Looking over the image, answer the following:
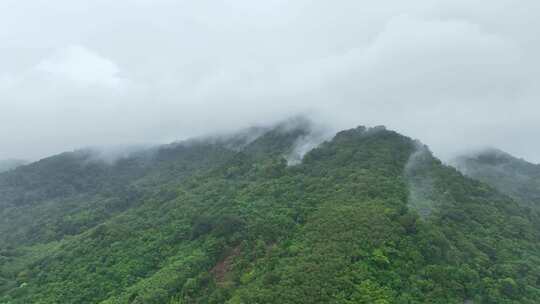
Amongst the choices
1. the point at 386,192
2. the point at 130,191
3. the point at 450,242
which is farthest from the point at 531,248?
the point at 130,191

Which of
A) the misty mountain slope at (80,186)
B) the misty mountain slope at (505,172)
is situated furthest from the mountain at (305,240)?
the misty mountain slope at (505,172)

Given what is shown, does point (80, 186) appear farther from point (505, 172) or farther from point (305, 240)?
point (505, 172)

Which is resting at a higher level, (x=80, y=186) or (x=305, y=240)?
(x=80, y=186)

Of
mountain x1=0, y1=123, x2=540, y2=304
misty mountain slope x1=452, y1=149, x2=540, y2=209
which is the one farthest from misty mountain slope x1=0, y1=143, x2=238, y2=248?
misty mountain slope x1=452, y1=149, x2=540, y2=209

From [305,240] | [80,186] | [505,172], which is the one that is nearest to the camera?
[305,240]

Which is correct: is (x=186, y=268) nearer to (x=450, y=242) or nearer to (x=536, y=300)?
(x=450, y=242)

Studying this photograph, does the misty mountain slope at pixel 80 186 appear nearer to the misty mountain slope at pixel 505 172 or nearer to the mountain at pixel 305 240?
the mountain at pixel 305 240

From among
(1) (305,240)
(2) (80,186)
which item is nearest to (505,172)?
(1) (305,240)
